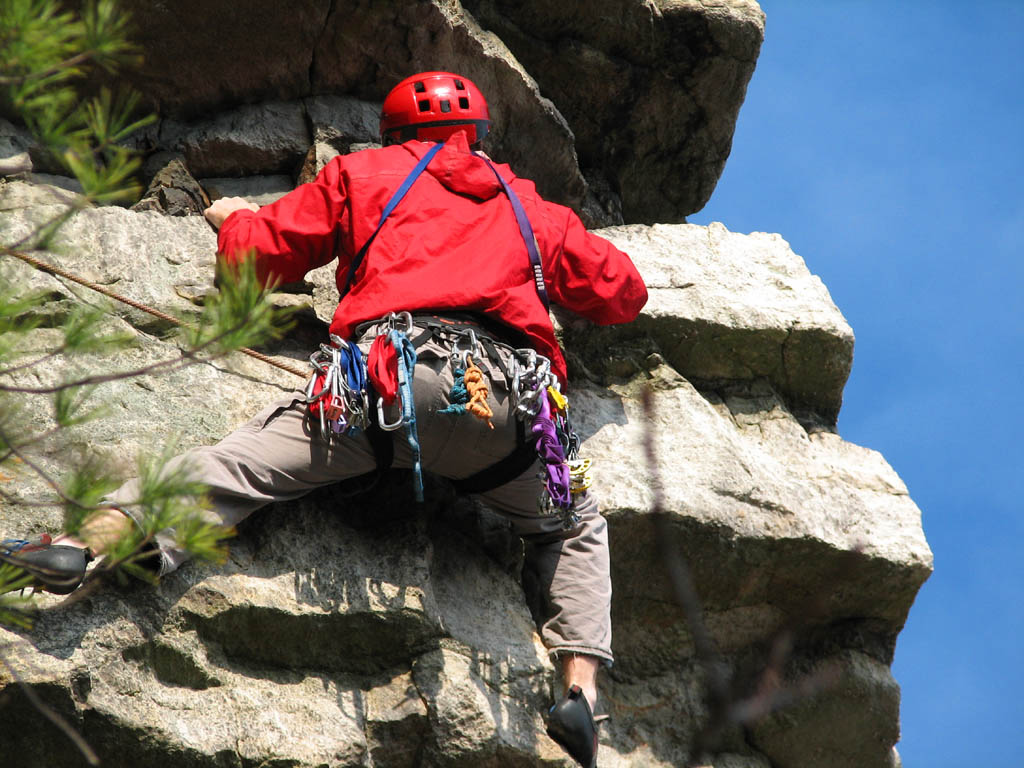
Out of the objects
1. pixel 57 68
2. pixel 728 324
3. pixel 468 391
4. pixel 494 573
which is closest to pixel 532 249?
pixel 468 391

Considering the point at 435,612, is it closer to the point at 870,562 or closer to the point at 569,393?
the point at 569,393

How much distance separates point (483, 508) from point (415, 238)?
4.40ft

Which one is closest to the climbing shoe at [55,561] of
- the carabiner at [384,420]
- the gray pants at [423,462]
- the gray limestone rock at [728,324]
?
the gray pants at [423,462]

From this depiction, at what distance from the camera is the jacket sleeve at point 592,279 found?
5.20 metres

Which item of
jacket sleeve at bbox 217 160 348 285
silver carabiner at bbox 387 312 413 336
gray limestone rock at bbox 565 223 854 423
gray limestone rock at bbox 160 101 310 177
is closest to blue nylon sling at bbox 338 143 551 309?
jacket sleeve at bbox 217 160 348 285

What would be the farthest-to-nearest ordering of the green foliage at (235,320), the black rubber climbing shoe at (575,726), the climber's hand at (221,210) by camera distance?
the climber's hand at (221,210) < the black rubber climbing shoe at (575,726) < the green foliage at (235,320)

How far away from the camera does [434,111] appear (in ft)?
17.3

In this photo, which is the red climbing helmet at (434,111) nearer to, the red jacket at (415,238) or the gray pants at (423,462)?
the red jacket at (415,238)

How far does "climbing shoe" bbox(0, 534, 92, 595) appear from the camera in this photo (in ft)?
12.1

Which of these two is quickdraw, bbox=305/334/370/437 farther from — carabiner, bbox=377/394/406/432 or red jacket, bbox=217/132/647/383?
red jacket, bbox=217/132/647/383

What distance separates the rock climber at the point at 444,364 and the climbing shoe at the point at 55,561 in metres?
0.25

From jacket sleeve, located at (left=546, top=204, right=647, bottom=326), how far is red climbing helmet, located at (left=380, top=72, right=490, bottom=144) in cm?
57

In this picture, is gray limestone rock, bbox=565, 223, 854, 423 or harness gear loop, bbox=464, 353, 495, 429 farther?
gray limestone rock, bbox=565, 223, 854, 423

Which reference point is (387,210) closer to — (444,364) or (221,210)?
(444,364)
